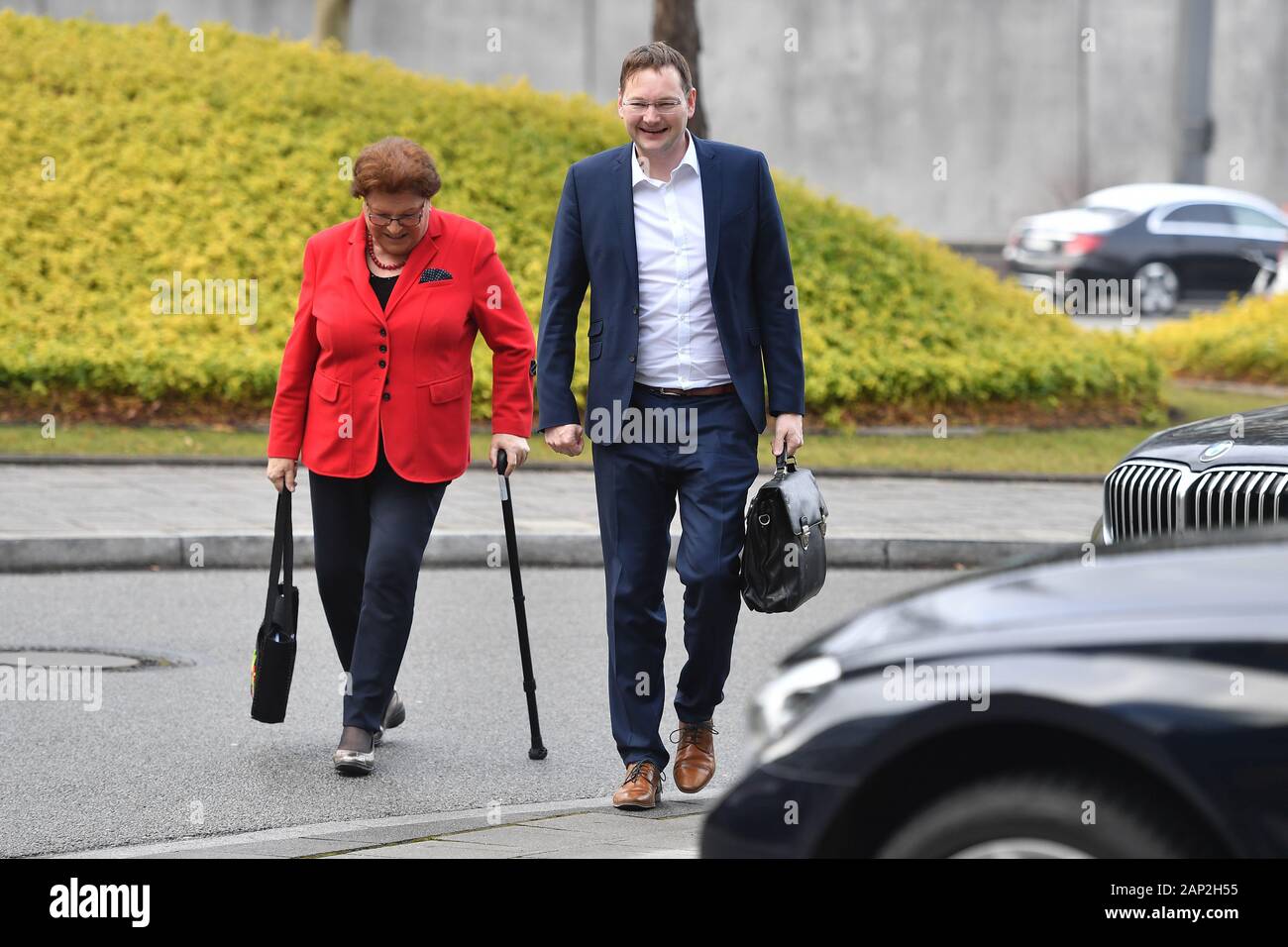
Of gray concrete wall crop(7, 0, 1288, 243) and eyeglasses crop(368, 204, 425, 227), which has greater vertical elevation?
gray concrete wall crop(7, 0, 1288, 243)

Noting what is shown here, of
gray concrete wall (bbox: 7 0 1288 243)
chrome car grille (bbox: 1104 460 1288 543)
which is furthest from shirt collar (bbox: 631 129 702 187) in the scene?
gray concrete wall (bbox: 7 0 1288 243)

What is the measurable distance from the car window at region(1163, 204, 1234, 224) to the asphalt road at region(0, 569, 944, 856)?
18805 millimetres

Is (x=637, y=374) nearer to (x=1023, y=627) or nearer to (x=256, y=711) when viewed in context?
(x=256, y=711)

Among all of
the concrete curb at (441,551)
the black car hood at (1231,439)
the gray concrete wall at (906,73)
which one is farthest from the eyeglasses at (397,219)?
the gray concrete wall at (906,73)

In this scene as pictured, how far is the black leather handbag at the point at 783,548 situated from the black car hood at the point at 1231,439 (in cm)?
129

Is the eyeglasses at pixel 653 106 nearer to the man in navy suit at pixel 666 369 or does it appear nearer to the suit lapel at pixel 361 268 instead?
the man in navy suit at pixel 666 369

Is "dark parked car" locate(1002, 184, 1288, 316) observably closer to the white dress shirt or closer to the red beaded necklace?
the red beaded necklace

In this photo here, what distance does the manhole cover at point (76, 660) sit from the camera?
7230mm

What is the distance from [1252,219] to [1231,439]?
23.2 m

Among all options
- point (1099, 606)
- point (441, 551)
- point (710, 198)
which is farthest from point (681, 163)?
point (441, 551)

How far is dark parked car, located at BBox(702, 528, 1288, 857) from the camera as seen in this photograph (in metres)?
2.83

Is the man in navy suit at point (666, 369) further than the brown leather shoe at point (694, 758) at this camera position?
No

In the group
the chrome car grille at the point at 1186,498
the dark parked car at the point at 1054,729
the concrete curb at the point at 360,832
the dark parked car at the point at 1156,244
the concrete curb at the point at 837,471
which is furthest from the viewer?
the dark parked car at the point at 1156,244
